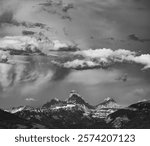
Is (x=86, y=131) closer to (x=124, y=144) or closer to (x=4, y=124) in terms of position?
(x=124, y=144)

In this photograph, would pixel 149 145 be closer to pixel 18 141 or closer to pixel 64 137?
pixel 64 137

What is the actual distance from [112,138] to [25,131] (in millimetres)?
6034

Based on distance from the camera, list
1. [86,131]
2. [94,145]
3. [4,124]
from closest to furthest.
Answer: [94,145] < [86,131] < [4,124]

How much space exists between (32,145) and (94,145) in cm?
397

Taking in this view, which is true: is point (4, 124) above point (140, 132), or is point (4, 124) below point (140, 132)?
below

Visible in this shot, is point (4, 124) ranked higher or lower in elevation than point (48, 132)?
lower

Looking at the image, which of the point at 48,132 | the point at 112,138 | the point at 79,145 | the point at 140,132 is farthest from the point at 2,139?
the point at 140,132

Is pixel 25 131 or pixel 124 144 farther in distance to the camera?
pixel 25 131

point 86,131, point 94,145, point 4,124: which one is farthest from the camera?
point 4,124

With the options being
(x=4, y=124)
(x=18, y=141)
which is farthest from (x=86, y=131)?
(x=4, y=124)

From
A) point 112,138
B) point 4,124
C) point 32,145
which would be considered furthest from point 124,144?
point 4,124

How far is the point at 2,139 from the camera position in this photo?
2422 cm

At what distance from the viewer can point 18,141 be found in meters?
23.0

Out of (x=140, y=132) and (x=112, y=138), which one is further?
(x=140, y=132)
